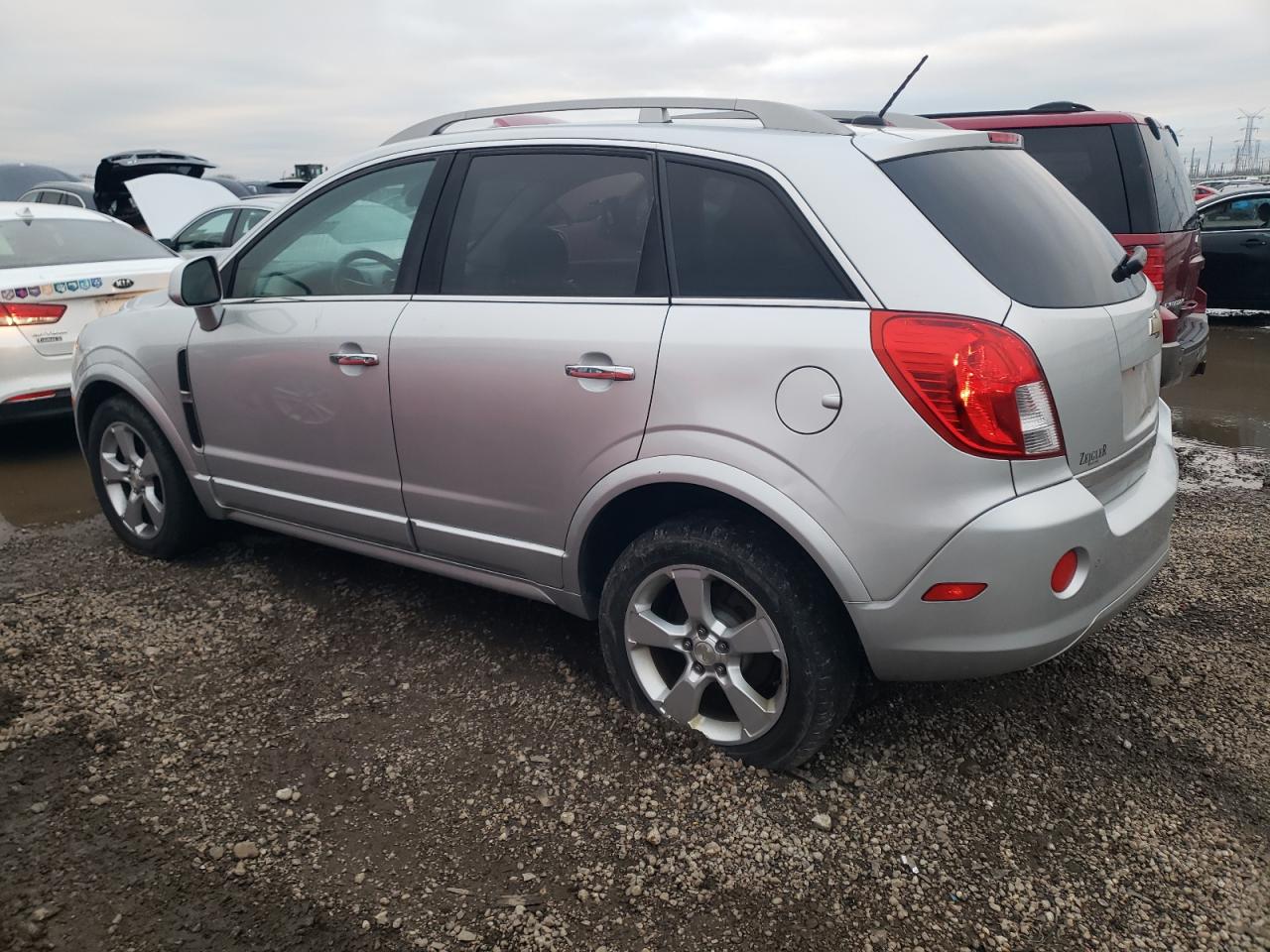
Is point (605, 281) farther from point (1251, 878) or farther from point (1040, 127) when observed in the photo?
point (1040, 127)

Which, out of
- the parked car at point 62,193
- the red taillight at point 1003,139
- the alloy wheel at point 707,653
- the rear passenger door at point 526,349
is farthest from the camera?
the parked car at point 62,193

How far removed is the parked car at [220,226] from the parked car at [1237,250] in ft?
30.1

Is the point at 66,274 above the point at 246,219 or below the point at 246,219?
below

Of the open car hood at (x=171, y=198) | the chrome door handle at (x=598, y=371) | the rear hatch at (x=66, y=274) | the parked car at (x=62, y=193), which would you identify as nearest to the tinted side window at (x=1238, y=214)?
the chrome door handle at (x=598, y=371)

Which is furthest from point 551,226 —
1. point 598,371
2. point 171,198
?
point 171,198

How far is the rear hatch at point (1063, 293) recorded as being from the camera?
2336 mm

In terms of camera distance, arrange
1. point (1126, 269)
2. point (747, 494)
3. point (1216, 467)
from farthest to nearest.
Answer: point (1216, 467) → point (1126, 269) → point (747, 494)

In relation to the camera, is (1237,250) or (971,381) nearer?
(971,381)

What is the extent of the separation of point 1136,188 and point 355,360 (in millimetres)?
4108

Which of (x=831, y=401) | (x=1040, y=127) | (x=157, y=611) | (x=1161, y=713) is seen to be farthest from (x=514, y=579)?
(x=1040, y=127)

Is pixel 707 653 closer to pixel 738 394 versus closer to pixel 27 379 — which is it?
pixel 738 394

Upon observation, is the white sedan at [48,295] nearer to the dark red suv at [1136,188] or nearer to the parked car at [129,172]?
the dark red suv at [1136,188]

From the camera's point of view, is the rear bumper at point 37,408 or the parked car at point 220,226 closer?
the rear bumper at point 37,408

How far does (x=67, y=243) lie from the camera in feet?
21.2
